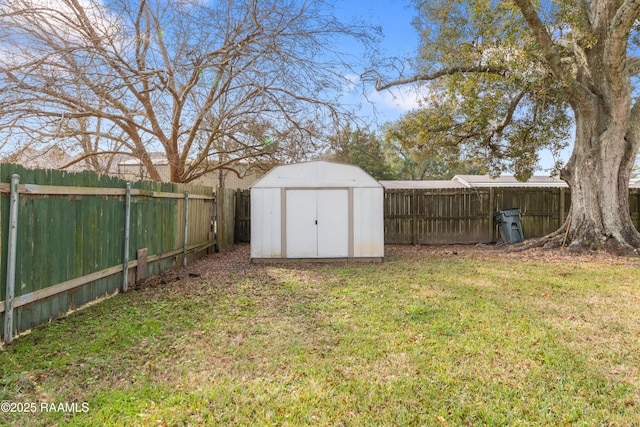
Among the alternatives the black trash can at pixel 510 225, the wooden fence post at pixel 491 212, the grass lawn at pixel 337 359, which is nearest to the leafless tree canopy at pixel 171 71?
the grass lawn at pixel 337 359

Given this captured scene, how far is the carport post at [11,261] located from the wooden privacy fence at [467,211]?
9.11m

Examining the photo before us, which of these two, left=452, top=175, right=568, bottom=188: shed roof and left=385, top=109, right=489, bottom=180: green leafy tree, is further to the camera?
left=452, top=175, right=568, bottom=188: shed roof

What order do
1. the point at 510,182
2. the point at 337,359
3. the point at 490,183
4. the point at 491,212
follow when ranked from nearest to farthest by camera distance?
the point at 337,359
the point at 491,212
the point at 490,183
the point at 510,182

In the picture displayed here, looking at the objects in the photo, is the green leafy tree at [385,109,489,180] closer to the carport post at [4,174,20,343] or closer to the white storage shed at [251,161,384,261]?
the white storage shed at [251,161,384,261]

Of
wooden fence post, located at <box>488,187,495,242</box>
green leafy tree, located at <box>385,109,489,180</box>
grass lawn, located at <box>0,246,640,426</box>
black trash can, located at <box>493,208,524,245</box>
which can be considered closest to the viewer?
grass lawn, located at <box>0,246,640,426</box>

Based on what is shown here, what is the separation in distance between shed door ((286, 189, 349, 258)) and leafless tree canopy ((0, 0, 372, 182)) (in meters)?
1.92

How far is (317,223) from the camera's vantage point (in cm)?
793

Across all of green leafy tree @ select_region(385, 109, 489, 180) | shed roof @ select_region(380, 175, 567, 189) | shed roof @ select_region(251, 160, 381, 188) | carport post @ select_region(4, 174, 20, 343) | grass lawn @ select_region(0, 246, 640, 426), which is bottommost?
grass lawn @ select_region(0, 246, 640, 426)

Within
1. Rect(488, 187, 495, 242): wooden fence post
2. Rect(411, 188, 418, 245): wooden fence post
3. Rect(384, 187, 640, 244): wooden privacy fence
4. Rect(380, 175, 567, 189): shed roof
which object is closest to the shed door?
Rect(384, 187, 640, 244): wooden privacy fence

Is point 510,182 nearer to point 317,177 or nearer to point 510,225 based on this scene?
point 510,225

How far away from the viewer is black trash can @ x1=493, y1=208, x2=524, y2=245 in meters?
10.6

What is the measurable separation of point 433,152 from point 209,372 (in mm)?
10321

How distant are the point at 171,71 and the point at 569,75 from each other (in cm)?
816

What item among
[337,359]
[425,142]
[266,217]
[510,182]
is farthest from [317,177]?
[510,182]
